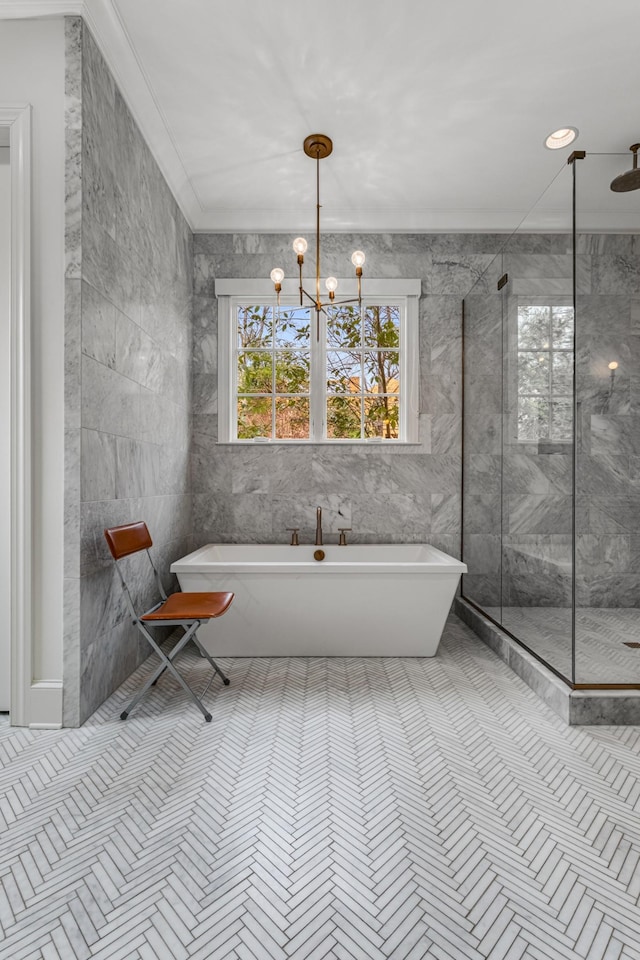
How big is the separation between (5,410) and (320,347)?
230 centimetres

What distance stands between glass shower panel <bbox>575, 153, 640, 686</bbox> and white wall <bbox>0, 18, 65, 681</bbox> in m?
2.16

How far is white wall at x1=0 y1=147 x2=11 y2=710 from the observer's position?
7.00 feet

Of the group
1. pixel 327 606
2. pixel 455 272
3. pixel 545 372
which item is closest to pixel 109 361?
pixel 327 606

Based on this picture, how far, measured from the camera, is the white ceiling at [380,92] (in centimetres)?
213

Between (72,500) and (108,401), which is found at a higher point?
(108,401)

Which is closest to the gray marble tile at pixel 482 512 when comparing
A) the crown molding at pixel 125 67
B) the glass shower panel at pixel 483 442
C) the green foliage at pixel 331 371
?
the glass shower panel at pixel 483 442

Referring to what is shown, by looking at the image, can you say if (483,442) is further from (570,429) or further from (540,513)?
(570,429)

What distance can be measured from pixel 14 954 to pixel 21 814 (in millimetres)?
523

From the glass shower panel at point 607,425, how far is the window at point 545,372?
0.24 ft

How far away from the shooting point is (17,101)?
2.02m

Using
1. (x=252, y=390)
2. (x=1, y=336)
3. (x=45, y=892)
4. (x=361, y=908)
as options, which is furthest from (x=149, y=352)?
(x=361, y=908)

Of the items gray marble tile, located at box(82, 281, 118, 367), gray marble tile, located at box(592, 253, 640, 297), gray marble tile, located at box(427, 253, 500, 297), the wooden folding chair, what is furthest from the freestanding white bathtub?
gray marble tile, located at box(427, 253, 500, 297)

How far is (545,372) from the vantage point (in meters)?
2.59

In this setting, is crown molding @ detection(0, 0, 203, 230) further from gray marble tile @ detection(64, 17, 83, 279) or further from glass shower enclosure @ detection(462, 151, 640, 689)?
glass shower enclosure @ detection(462, 151, 640, 689)
